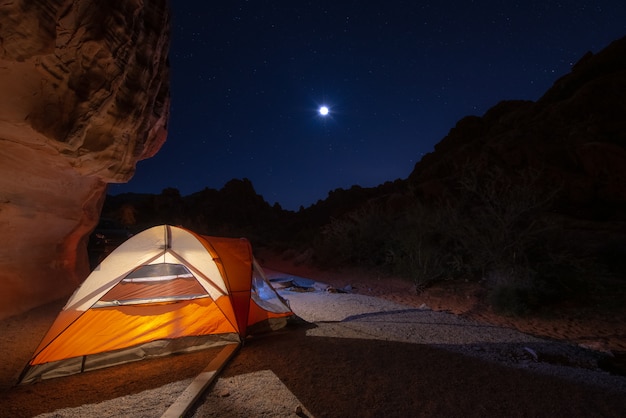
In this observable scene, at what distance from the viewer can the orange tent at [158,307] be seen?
12.6ft

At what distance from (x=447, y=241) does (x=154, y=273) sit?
1000 centimetres

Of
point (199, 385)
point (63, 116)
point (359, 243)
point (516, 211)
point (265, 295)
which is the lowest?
point (199, 385)

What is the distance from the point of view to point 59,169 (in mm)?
5734

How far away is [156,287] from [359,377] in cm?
400

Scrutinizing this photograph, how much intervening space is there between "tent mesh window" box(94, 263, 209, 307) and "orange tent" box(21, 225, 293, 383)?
16mm

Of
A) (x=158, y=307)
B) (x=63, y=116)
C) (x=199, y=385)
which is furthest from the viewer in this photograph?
(x=158, y=307)

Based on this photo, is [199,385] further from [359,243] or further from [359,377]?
[359,243]

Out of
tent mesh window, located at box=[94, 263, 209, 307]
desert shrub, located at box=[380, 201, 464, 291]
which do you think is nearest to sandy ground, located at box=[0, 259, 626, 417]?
tent mesh window, located at box=[94, 263, 209, 307]

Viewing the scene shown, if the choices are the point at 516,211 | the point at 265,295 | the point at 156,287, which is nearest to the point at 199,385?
the point at 265,295

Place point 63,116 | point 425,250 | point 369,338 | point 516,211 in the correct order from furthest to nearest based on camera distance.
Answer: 1. point 425,250
2. point 516,211
3. point 369,338
4. point 63,116

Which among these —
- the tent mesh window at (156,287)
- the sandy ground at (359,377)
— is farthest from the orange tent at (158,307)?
the sandy ground at (359,377)

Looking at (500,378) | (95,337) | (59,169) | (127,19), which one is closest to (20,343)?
(95,337)

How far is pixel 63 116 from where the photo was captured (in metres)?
4.57

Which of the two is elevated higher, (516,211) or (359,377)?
(516,211)
